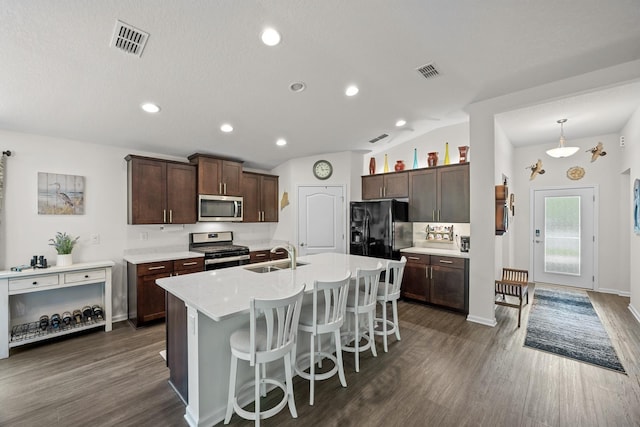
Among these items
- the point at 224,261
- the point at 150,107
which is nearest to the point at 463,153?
the point at 224,261

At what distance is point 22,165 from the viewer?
3154mm

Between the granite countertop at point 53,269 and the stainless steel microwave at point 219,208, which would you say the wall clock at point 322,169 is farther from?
the granite countertop at point 53,269

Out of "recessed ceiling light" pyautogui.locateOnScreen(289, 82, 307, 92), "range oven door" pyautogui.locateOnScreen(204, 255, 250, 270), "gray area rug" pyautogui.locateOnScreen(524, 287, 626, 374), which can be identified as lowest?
"gray area rug" pyautogui.locateOnScreen(524, 287, 626, 374)

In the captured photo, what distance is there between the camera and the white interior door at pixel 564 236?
5.07 m

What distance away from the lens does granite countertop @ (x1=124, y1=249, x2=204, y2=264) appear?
3.51 m

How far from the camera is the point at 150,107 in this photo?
9.68ft

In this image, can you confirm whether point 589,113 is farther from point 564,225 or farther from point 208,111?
point 208,111

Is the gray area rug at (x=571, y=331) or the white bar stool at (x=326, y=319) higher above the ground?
the white bar stool at (x=326, y=319)

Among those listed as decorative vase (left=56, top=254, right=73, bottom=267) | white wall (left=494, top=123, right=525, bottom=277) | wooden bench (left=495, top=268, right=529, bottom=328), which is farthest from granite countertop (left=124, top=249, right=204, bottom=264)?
white wall (left=494, top=123, right=525, bottom=277)

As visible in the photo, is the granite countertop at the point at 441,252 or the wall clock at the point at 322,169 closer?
the granite countertop at the point at 441,252

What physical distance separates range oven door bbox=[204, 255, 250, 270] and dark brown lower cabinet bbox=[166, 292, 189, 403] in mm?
1807

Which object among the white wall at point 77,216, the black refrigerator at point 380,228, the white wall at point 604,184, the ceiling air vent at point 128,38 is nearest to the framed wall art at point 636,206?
the white wall at point 604,184

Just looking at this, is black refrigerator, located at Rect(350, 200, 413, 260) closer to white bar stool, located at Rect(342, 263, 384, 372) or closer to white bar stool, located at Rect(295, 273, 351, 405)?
white bar stool, located at Rect(342, 263, 384, 372)

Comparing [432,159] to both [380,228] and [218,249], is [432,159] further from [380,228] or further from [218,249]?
[218,249]
